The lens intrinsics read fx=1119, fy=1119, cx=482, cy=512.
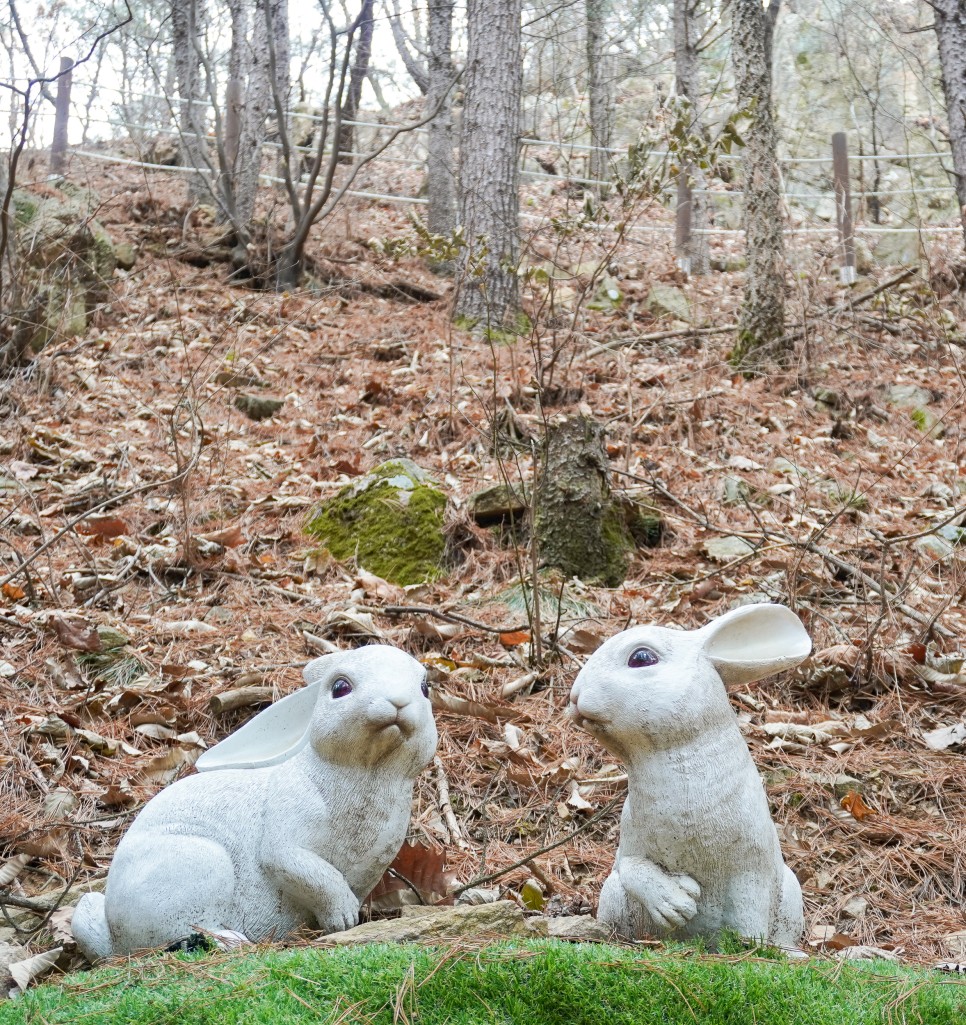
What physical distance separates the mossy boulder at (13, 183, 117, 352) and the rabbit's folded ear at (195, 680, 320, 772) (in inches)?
249

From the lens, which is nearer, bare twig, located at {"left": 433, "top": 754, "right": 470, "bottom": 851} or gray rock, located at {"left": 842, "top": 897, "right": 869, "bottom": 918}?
gray rock, located at {"left": 842, "top": 897, "right": 869, "bottom": 918}

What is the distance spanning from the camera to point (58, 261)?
10062 millimetres

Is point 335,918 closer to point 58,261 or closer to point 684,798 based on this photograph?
point 684,798

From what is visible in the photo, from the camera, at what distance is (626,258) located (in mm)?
15164

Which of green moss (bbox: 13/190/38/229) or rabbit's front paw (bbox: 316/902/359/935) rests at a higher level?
green moss (bbox: 13/190/38/229)

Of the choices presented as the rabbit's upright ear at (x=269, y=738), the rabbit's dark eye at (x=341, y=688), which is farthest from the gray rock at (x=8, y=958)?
the rabbit's dark eye at (x=341, y=688)

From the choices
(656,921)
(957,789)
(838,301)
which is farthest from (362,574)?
(838,301)

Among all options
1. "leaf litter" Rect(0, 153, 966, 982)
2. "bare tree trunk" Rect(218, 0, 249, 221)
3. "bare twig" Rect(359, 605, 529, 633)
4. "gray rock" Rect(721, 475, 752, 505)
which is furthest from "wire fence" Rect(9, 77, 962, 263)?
"bare twig" Rect(359, 605, 529, 633)

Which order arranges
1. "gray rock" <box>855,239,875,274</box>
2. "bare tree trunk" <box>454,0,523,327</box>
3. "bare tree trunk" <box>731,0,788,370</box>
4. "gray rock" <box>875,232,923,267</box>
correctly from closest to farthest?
1. "bare tree trunk" <box>731,0,788,370</box>
2. "bare tree trunk" <box>454,0,523,327</box>
3. "gray rock" <box>855,239,875,274</box>
4. "gray rock" <box>875,232,923,267</box>

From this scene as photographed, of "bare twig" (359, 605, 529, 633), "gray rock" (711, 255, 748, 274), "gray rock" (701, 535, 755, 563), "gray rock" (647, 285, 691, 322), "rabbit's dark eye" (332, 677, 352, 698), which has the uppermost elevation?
"gray rock" (711, 255, 748, 274)

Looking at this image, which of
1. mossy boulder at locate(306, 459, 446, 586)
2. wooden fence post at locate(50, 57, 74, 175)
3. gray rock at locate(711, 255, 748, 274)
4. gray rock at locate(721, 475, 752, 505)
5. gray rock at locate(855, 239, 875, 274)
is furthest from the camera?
gray rock at locate(711, 255, 748, 274)

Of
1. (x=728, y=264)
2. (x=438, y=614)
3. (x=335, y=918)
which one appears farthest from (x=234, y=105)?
(x=335, y=918)

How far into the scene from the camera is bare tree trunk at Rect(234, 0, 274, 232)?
12.9 metres

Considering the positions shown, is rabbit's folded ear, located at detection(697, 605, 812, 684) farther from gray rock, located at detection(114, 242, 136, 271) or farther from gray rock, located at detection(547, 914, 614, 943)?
gray rock, located at detection(114, 242, 136, 271)
